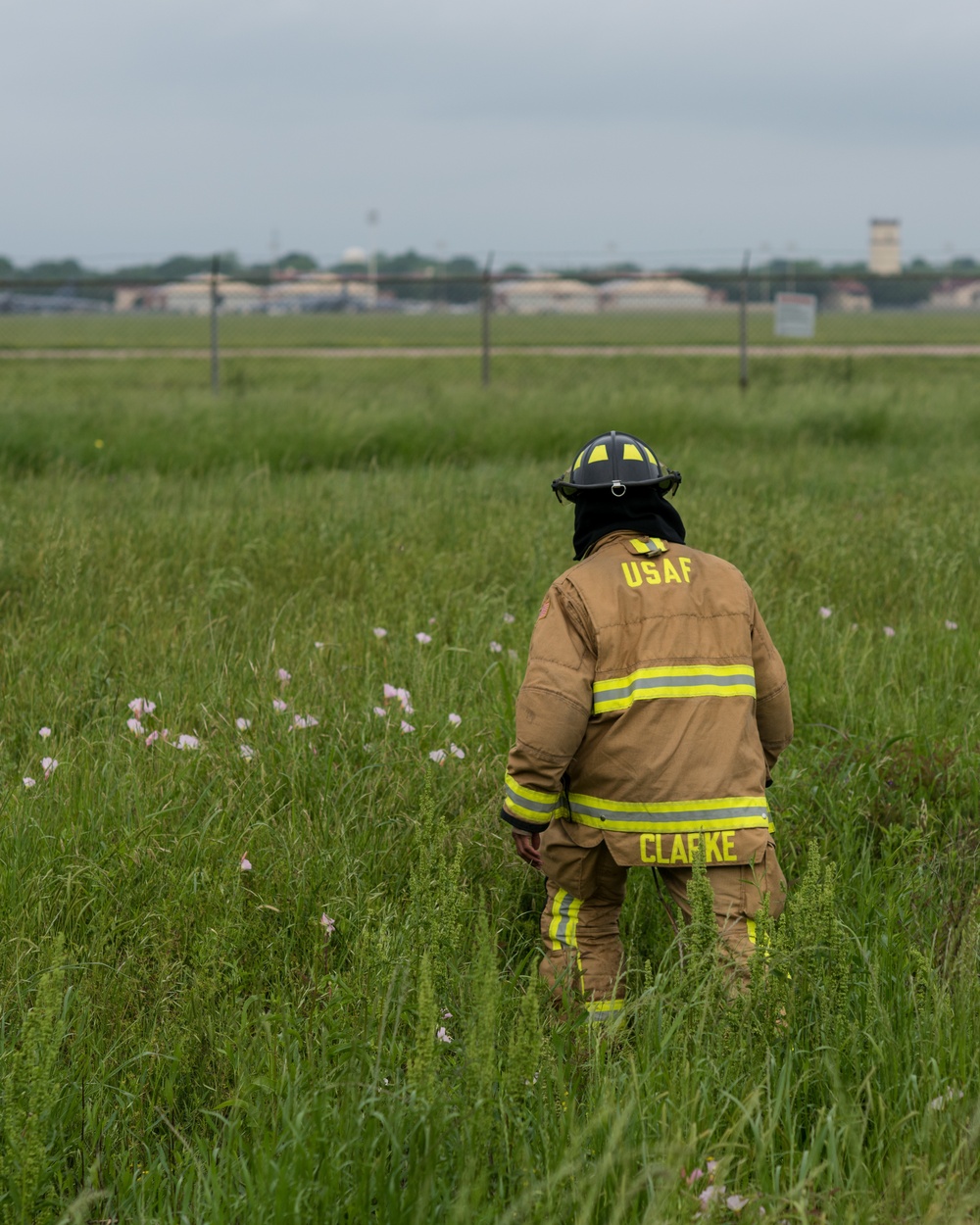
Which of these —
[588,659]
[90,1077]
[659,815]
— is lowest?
[90,1077]

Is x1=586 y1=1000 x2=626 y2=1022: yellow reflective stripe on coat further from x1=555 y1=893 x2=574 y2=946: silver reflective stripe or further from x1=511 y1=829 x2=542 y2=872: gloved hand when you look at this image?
x1=511 y1=829 x2=542 y2=872: gloved hand

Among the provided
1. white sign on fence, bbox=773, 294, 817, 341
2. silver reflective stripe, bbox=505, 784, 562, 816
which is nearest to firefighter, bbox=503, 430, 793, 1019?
silver reflective stripe, bbox=505, 784, 562, 816

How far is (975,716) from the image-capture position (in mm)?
4172

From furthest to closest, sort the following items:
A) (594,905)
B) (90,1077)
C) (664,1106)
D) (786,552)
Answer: (786,552) < (594,905) < (90,1077) < (664,1106)

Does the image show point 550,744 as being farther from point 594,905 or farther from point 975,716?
point 975,716

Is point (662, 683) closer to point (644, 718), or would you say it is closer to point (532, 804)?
point (644, 718)

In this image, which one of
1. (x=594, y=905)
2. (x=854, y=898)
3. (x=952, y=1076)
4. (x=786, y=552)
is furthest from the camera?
(x=786, y=552)

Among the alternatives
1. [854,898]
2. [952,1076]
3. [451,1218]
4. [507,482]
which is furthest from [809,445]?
[451,1218]

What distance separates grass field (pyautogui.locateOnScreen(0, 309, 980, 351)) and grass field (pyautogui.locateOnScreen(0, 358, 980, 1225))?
26895 millimetres

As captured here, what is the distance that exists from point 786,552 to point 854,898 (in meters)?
3.03

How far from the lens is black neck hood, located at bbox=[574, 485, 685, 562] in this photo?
295cm

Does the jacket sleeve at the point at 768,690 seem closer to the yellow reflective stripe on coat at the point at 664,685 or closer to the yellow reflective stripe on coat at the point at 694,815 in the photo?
the yellow reflective stripe on coat at the point at 664,685

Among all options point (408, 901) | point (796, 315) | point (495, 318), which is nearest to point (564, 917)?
point (408, 901)

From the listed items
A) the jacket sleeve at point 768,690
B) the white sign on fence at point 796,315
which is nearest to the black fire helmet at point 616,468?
the jacket sleeve at point 768,690
